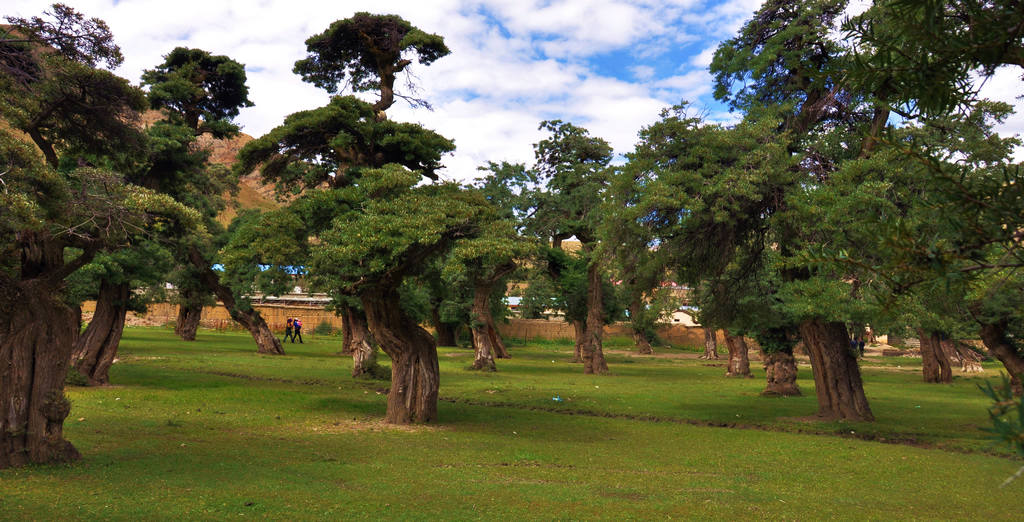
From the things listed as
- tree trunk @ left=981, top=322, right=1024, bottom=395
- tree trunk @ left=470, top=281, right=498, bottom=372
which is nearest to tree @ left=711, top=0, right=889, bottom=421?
tree trunk @ left=981, top=322, right=1024, bottom=395

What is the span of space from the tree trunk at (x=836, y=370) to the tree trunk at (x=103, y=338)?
1799cm

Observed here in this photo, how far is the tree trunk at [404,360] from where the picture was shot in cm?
1460

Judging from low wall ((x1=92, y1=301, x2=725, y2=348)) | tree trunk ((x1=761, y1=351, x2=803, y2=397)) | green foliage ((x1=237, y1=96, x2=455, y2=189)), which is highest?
green foliage ((x1=237, y1=96, x2=455, y2=189))

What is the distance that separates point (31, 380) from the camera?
29.3 ft

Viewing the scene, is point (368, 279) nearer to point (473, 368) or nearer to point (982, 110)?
point (982, 110)

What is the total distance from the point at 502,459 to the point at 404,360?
14.7 feet

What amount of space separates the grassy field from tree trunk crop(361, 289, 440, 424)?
62cm

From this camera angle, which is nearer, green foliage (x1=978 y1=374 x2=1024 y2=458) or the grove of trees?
green foliage (x1=978 y1=374 x2=1024 y2=458)

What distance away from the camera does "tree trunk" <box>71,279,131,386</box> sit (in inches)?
749

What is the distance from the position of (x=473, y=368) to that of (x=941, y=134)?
2111 centimetres

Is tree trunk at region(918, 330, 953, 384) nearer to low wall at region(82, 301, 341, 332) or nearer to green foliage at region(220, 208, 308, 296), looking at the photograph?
green foliage at region(220, 208, 308, 296)

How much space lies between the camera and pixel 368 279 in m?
14.0

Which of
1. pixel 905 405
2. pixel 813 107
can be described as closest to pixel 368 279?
pixel 813 107

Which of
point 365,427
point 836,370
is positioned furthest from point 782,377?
point 365,427
